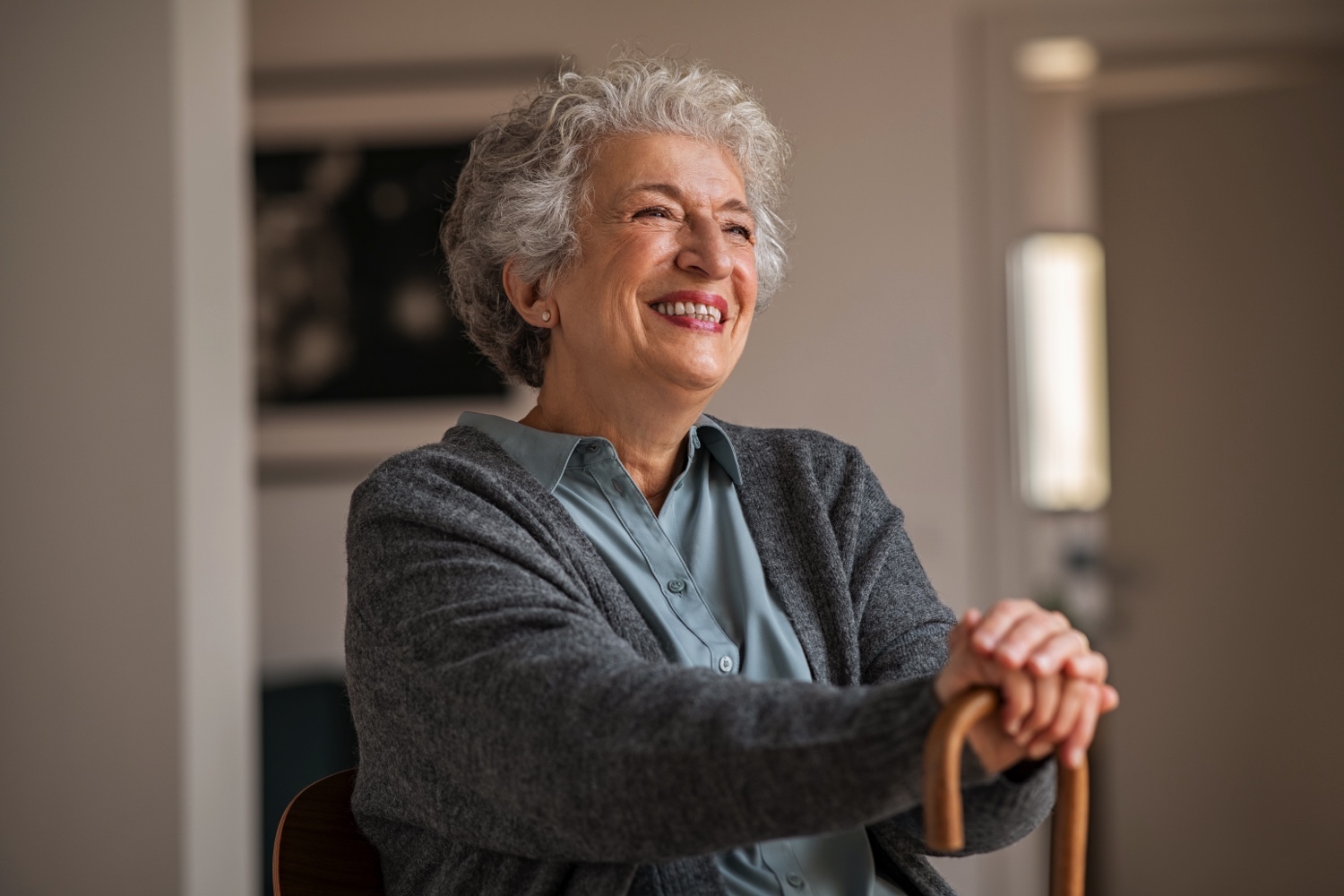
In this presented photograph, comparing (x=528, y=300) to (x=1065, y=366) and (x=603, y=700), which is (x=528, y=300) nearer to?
(x=603, y=700)

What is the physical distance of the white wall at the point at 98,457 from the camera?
1.90 m

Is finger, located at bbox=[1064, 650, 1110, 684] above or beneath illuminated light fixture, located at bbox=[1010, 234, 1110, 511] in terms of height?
beneath

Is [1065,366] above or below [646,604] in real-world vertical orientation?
above

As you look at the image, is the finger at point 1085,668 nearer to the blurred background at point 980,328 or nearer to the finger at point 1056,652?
the finger at point 1056,652

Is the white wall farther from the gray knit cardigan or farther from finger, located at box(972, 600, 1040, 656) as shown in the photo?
finger, located at box(972, 600, 1040, 656)

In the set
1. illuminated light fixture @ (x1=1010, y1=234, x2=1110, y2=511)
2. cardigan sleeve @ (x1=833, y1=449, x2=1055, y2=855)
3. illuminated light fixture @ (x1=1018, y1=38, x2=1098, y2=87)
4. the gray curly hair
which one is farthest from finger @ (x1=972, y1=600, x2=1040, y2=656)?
illuminated light fixture @ (x1=1010, y1=234, x2=1110, y2=511)

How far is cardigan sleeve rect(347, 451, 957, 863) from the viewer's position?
2.68ft

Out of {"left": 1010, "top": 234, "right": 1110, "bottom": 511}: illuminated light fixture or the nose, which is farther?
{"left": 1010, "top": 234, "right": 1110, "bottom": 511}: illuminated light fixture

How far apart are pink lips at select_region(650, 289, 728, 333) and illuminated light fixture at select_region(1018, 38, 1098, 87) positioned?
2011mm

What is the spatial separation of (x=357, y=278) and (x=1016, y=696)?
2.57 m

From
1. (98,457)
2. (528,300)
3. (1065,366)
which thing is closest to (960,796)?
(528,300)

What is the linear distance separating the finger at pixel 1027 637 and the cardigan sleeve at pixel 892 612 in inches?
10.7

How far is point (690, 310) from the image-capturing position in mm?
1322

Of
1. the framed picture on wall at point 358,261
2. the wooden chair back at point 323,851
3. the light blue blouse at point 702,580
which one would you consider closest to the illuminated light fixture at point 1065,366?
the framed picture on wall at point 358,261
